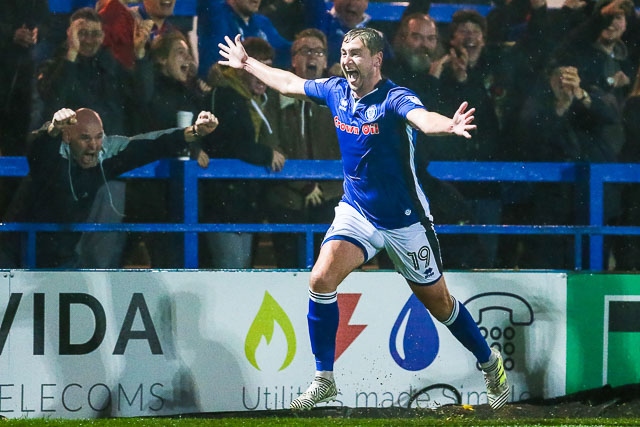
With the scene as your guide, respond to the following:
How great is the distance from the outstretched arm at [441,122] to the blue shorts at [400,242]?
2.44 ft

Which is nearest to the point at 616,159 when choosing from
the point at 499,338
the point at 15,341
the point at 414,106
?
the point at 499,338

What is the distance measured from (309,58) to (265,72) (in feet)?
1.59

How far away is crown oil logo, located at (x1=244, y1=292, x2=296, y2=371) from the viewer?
6.85m

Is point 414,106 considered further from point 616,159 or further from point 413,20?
point 616,159

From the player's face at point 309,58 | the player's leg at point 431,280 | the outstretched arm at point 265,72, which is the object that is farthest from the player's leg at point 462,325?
the player's face at point 309,58

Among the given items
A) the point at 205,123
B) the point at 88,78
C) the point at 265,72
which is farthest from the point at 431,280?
the point at 88,78

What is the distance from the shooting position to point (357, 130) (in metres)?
6.35

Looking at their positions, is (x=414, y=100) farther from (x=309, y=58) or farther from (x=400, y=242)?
(x=309, y=58)

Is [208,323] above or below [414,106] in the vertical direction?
below

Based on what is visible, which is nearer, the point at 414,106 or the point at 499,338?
the point at 414,106

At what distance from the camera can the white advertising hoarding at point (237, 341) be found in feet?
21.8

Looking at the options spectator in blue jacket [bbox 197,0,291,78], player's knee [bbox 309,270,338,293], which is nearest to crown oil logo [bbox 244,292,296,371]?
player's knee [bbox 309,270,338,293]

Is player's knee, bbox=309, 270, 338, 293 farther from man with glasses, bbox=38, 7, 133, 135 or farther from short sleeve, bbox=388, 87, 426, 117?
man with glasses, bbox=38, 7, 133, 135

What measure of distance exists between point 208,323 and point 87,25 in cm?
194
